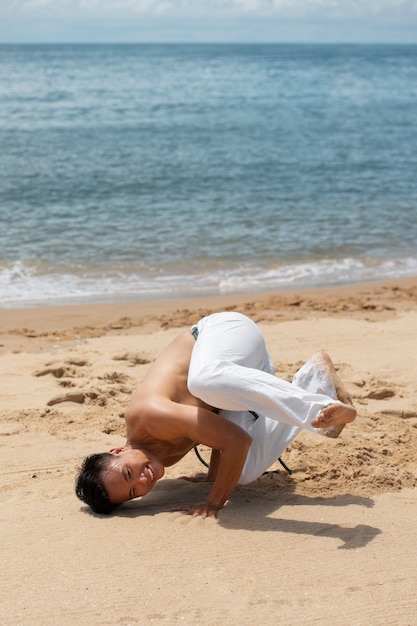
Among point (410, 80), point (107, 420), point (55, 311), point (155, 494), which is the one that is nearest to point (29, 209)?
point (55, 311)

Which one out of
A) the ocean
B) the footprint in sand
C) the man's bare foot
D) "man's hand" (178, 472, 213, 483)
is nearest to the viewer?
the man's bare foot

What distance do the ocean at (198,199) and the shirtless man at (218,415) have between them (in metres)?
4.56

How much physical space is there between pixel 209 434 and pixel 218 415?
0.13m

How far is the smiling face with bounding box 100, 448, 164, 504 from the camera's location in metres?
3.71

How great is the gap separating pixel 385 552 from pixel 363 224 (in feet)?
29.1

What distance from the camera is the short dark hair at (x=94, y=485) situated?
3701 millimetres

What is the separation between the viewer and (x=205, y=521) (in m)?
3.68

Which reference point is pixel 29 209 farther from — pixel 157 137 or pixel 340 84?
pixel 340 84

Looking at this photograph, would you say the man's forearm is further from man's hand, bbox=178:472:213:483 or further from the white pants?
man's hand, bbox=178:472:213:483

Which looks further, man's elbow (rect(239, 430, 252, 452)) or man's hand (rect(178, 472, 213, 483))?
man's hand (rect(178, 472, 213, 483))

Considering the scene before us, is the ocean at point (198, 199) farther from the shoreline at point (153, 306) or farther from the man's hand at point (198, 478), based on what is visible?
the man's hand at point (198, 478)

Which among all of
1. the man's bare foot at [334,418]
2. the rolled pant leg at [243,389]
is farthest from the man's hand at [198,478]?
the man's bare foot at [334,418]

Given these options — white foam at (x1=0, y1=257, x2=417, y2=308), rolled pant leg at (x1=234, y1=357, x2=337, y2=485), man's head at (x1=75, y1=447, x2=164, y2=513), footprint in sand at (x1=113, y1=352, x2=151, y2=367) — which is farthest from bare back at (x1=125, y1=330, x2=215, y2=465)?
white foam at (x1=0, y1=257, x2=417, y2=308)

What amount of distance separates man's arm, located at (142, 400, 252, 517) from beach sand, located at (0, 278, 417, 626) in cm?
12
